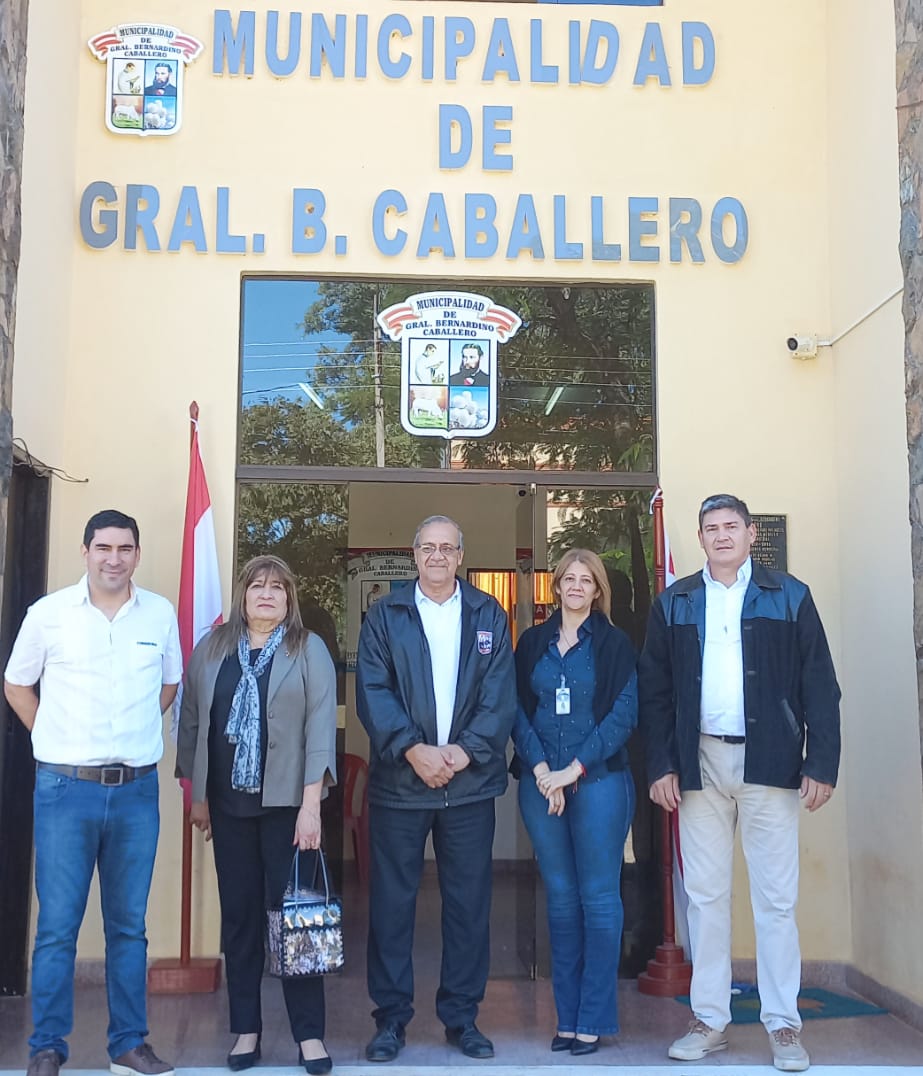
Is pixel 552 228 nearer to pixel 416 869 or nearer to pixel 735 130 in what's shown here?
pixel 735 130

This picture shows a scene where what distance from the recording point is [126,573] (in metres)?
3.72

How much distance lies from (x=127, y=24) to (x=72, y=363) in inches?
61.2

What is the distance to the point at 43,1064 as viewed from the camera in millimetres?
3451

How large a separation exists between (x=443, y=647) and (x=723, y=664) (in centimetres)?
97

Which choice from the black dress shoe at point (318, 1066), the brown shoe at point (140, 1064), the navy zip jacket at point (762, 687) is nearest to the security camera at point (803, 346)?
the navy zip jacket at point (762, 687)

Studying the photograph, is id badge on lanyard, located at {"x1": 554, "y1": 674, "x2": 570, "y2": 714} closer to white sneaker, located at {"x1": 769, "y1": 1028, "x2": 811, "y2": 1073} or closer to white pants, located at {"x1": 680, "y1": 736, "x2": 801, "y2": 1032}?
white pants, located at {"x1": 680, "y1": 736, "x2": 801, "y2": 1032}

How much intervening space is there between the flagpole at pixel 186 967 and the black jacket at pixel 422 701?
3.49 feet

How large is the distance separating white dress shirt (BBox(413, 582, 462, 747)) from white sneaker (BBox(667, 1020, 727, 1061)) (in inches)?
50.9

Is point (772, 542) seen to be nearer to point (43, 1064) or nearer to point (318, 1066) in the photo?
point (318, 1066)

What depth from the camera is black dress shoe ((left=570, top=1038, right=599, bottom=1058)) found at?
389 cm

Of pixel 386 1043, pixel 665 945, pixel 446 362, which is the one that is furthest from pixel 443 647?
pixel 665 945

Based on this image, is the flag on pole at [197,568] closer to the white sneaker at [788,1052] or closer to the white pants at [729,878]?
the white pants at [729,878]

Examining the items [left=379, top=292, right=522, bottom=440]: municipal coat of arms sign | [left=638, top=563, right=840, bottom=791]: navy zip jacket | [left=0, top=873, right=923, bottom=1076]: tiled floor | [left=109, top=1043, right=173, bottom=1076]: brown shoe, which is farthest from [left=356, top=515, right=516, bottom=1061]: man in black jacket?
[left=379, top=292, right=522, bottom=440]: municipal coat of arms sign

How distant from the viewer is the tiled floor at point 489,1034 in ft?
12.5
